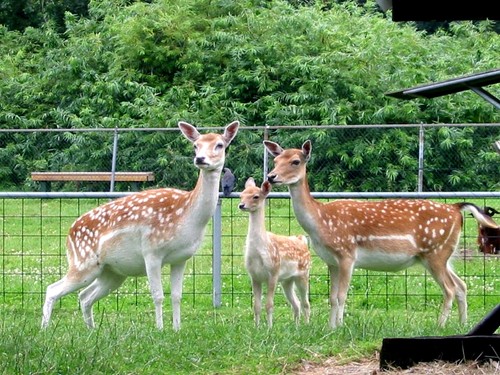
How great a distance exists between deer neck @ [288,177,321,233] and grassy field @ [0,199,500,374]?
2.84ft

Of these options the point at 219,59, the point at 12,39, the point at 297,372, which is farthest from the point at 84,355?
the point at 12,39

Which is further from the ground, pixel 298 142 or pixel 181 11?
pixel 181 11

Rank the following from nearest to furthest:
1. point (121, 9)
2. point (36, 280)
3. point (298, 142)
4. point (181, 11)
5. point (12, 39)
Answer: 1. point (36, 280)
2. point (298, 142)
3. point (181, 11)
4. point (121, 9)
5. point (12, 39)

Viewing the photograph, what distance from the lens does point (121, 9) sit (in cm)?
2809

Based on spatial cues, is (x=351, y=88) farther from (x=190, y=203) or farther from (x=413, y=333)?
(x=413, y=333)

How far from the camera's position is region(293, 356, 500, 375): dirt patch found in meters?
6.41

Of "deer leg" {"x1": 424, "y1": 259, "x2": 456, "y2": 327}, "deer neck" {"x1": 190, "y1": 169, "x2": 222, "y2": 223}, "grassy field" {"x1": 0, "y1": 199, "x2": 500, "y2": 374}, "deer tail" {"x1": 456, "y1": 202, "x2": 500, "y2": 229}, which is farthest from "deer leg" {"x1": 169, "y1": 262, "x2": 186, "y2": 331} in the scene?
"deer tail" {"x1": 456, "y1": 202, "x2": 500, "y2": 229}

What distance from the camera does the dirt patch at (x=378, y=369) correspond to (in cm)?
641

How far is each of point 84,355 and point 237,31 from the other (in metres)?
19.2

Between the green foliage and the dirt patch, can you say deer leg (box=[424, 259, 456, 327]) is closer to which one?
the dirt patch

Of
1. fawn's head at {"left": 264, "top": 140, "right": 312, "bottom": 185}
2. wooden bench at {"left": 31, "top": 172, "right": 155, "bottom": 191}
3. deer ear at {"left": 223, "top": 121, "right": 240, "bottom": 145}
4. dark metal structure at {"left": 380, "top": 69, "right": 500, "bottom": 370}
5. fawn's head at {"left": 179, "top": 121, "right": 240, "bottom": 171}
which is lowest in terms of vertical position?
wooden bench at {"left": 31, "top": 172, "right": 155, "bottom": 191}

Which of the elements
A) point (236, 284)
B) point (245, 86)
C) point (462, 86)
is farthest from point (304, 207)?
point (245, 86)

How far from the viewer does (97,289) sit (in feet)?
32.8

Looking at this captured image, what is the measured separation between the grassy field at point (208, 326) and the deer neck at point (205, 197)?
2.84 feet
